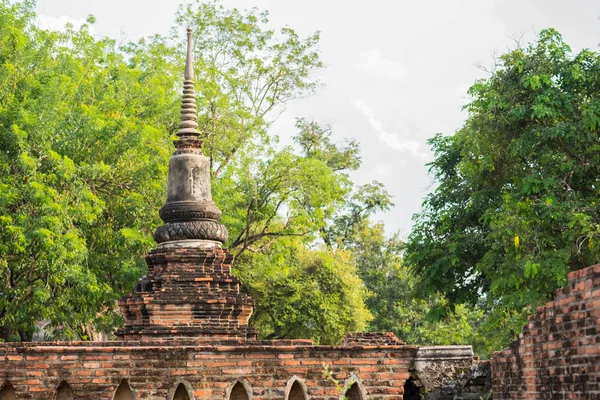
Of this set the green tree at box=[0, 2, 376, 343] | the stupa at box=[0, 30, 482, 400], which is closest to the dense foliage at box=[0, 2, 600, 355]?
the green tree at box=[0, 2, 376, 343]

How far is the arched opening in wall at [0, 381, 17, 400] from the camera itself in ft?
31.3

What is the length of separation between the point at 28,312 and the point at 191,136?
4.87m

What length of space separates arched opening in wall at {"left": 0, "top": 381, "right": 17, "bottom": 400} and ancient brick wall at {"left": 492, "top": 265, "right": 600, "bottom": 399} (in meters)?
4.99

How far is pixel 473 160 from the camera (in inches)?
827

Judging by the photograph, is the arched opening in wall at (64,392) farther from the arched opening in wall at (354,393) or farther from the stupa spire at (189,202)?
the stupa spire at (189,202)

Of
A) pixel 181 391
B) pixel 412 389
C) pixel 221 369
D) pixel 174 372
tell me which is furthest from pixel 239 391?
pixel 412 389

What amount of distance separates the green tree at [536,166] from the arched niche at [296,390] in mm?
9124

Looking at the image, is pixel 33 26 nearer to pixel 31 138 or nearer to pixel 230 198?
pixel 31 138

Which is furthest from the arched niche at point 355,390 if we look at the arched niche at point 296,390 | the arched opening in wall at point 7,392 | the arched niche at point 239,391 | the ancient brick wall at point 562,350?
the arched opening in wall at point 7,392

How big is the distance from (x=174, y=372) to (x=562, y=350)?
3857mm

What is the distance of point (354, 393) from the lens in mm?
10086

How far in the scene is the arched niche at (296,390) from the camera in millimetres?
9723

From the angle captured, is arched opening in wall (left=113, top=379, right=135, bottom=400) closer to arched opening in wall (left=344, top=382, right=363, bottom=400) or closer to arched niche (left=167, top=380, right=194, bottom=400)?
arched niche (left=167, top=380, right=194, bottom=400)

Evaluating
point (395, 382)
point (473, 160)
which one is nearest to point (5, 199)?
point (395, 382)
